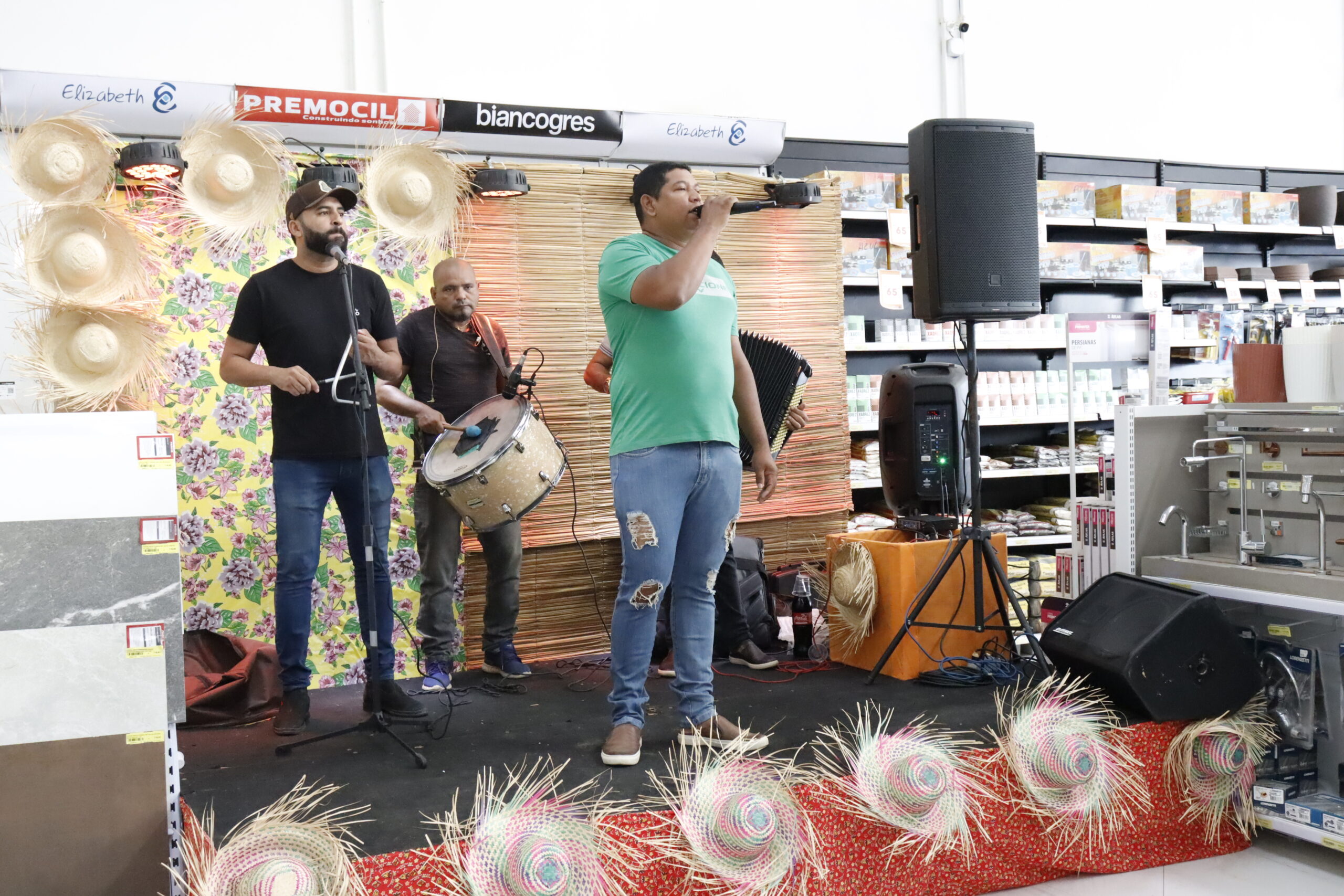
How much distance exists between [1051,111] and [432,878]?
20.5 ft

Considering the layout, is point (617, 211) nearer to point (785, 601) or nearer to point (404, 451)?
point (404, 451)

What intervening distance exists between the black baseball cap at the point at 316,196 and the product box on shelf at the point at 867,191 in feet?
10.1

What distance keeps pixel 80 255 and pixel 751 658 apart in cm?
276

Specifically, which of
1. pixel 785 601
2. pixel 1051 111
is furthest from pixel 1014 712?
pixel 1051 111

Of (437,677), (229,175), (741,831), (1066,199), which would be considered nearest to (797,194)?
(1066,199)

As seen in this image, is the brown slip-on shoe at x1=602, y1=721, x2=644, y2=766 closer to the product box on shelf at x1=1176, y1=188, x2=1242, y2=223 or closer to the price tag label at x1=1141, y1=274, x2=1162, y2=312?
the price tag label at x1=1141, y1=274, x2=1162, y2=312

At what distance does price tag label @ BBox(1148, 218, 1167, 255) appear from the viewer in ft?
21.0

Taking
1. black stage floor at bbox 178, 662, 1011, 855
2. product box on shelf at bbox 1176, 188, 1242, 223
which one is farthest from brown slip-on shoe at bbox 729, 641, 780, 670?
product box on shelf at bbox 1176, 188, 1242, 223

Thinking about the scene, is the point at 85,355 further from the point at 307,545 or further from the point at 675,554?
the point at 675,554

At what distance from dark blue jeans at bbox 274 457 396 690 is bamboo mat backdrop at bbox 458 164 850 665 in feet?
3.52

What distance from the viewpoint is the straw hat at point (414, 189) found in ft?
13.6

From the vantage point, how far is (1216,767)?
303cm

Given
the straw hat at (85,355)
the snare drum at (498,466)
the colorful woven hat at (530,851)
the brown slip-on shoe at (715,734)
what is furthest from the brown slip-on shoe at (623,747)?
the straw hat at (85,355)

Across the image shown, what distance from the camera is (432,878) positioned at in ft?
7.36
